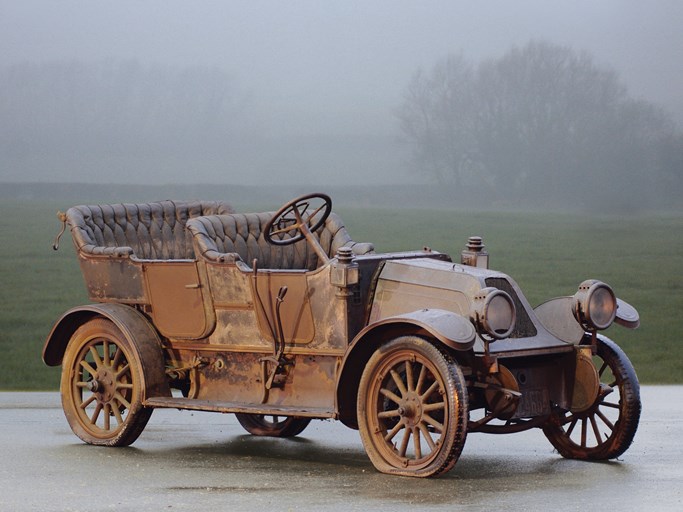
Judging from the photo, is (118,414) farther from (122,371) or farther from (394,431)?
(394,431)

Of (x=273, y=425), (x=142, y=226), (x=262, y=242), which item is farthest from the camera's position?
(x=142, y=226)

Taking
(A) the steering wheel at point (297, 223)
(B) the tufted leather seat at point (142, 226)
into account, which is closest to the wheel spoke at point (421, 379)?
(A) the steering wheel at point (297, 223)

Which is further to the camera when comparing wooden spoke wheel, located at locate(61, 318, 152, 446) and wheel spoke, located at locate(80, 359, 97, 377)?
wheel spoke, located at locate(80, 359, 97, 377)

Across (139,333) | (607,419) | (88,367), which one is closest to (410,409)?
(607,419)

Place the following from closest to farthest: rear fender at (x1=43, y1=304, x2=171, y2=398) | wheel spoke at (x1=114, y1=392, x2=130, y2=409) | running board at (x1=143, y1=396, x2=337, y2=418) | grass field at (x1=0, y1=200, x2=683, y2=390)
Answer: running board at (x1=143, y1=396, x2=337, y2=418) < rear fender at (x1=43, y1=304, x2=171, y2=398) < wheel spoke at (x1=114, y1=392, x2=130, y2=409) < grass field at (x1=0, y1=200, x2=683, y2=390)

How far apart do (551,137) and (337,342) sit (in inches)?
332

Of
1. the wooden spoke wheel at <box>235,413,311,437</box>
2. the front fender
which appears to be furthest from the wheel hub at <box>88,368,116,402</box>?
the front fender

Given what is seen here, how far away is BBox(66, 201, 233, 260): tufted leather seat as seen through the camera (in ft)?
27.6

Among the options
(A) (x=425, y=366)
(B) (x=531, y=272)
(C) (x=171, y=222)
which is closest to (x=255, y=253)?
(C) (x=171, y=222)

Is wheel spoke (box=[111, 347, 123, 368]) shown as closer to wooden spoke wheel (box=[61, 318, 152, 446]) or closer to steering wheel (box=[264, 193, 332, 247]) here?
wooden spoke wheel (box=[61, 318, 152, 446])

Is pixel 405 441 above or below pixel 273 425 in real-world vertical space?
above

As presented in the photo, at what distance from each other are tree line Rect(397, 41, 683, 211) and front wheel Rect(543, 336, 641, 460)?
307 inches

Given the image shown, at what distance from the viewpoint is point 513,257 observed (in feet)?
49.4

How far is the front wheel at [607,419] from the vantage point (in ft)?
23.7
